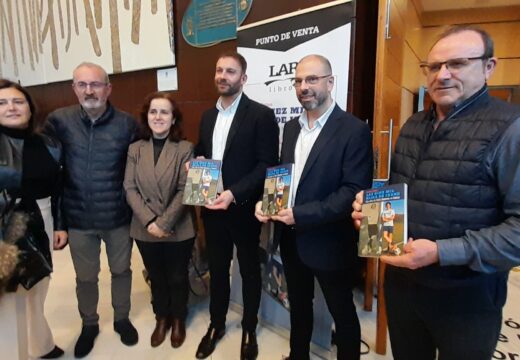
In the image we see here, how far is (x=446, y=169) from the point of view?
1.01 metres

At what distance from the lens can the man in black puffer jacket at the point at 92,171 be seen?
6.06 feet

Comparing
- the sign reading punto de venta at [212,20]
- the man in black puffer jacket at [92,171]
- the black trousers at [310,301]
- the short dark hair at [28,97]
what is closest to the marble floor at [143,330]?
the man in black puffer jacket at [92,171]

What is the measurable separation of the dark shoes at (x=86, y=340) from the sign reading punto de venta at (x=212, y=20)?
223 centimetres

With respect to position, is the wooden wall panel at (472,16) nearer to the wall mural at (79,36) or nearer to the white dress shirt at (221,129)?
the wall mural at (79,36)

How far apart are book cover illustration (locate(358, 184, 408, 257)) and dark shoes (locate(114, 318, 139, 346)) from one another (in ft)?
5.45

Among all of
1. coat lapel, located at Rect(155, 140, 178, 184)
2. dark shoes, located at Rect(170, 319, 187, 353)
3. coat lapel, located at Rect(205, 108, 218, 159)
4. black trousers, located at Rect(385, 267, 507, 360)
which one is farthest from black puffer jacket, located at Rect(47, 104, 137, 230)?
black trousers, located at Rect(385, 267, 507, 360)

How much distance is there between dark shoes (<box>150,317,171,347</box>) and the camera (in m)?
2.11

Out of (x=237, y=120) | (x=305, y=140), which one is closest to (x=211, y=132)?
(x=237, y=120)

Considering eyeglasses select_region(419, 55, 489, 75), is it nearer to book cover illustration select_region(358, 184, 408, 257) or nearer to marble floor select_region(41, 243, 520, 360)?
→ book cover illustration select_region(358, 184, 408, 257)

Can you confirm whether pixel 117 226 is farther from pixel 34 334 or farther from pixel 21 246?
pixel 34 334

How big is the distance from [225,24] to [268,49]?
0.71 metres

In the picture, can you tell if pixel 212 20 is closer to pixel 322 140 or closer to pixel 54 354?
pixel 322 140

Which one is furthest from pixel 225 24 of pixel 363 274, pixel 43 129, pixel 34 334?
pixel 34 334

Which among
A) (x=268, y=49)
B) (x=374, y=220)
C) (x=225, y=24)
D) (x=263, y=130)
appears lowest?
(x=374, y=220)
